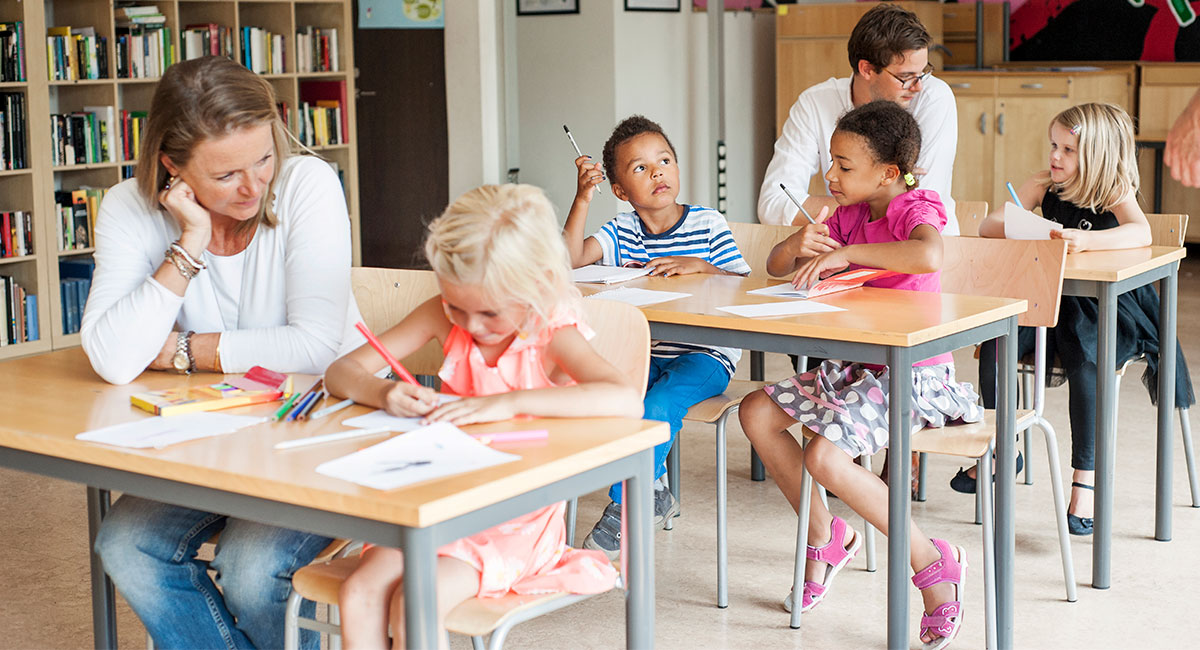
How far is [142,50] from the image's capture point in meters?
5.74

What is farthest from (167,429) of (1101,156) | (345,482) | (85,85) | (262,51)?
(262,51)

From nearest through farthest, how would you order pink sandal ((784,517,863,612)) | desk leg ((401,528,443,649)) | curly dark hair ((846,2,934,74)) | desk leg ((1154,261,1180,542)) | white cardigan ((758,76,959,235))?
1. desk leg ((401,528,443,649))
2. pink sandal ((784,517,863,612))
3. desk leg ((1154,261,1180,542))
4. curly dark hair ((846,2,934,74))
5. white cardigan ((758,76,959,235))

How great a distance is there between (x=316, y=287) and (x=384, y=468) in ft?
2.40

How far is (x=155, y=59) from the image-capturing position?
580cm

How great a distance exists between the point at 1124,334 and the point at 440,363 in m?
1.80

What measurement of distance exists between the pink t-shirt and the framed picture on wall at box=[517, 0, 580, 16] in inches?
179

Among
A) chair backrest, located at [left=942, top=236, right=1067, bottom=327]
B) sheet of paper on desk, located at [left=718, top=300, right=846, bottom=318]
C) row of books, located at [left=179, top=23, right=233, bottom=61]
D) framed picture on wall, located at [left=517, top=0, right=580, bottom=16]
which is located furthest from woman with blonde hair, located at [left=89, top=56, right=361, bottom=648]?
framed picture on wall, located at [left=517, top=0, right=580, bottom=16]

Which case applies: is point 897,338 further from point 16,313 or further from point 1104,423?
point 16,313

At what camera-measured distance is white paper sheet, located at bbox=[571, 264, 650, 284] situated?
Result: 288 centimetres

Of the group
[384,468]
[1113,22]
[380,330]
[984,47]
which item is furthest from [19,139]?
[1113,22]

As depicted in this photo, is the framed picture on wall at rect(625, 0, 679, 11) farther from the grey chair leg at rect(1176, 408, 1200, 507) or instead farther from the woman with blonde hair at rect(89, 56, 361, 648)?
the woman with blonde hair at rect(89, 56, 361, 648)

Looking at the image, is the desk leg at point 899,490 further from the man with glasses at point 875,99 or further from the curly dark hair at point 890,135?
the man with glasses at point 875,99

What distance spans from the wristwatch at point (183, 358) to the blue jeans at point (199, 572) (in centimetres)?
21

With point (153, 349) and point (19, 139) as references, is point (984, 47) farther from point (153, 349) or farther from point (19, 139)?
point (153, 349)
